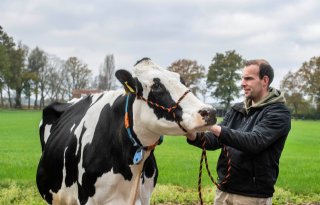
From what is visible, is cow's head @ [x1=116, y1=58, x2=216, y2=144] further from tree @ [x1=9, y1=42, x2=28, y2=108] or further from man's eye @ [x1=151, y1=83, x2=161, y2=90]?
tree @ [x1=9, y1=42, x2=28, y2=108]

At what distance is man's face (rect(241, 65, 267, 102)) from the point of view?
14.9 feet

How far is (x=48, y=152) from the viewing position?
17.1 feet

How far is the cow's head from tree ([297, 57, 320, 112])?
82.2 m

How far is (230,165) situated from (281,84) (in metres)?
91.3

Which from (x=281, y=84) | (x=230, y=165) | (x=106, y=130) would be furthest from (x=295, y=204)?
(x=281, y=84)

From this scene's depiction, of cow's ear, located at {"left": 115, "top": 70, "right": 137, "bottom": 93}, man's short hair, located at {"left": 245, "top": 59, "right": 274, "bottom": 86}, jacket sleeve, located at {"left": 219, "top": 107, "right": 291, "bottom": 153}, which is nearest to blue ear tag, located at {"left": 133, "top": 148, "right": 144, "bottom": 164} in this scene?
cow's ear, located at {"left": 115, "top": 70, "right": 137, "bottom": 93}

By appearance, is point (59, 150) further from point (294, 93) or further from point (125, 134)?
point (294, 93)

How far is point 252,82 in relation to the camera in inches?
179

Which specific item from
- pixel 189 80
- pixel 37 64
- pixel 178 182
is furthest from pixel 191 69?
pixel 178 182

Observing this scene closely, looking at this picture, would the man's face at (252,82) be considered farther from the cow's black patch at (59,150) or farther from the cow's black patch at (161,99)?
the cow's black patch at (59,150)

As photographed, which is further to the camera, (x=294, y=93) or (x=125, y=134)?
(x=294, y=93)

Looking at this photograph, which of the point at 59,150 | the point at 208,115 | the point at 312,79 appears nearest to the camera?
the point at 208,115

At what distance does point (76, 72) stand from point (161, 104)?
3390 inches

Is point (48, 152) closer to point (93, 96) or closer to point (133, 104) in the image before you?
Result: point (93, 96)
